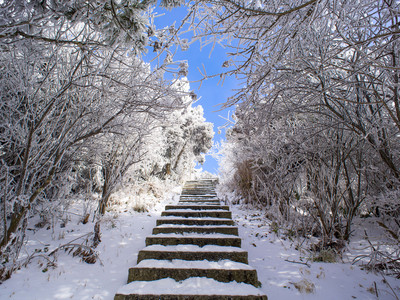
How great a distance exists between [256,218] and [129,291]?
147 inches

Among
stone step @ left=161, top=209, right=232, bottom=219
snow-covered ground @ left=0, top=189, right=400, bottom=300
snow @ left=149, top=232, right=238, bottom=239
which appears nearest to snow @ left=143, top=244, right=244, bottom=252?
snow @ left=149, top=232, right=238, bottom=239

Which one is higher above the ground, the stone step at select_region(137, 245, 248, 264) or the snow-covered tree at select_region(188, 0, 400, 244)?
the snow-covered tree at select_region(188, 0, 400, 244)

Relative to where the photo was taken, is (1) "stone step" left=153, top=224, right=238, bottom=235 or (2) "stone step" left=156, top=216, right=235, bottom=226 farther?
(2) "stone step" left=156, top=216, right=235, bottom=226

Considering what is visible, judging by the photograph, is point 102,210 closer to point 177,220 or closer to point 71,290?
point 177,220

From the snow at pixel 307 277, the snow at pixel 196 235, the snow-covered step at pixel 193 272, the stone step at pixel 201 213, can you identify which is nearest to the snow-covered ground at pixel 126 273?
the snow at pixel 307 277

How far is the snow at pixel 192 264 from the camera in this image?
2852 millimetres

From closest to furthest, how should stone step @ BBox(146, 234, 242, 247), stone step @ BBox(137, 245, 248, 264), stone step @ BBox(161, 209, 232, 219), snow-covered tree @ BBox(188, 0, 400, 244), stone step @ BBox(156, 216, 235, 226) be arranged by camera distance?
1. snow-covered tree @ BBox(188, 0, 400, 244)
2. stone step @ BBox(137, 245, 248, 264)
3. stone step @ BBox(146, 234, 242, 247)
4. stone step @ BBox(156, 216, 235, 226)
5. stone step @ BBox(161, 209, 232, 219)

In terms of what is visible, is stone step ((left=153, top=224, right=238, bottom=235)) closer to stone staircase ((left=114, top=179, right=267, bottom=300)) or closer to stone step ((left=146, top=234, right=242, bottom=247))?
stone staircase ((left=114, top=179, right=267, bottom=300))

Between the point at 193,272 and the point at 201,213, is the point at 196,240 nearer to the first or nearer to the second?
the point at 193,272

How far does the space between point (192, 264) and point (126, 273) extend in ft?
3.21

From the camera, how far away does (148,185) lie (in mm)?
7469

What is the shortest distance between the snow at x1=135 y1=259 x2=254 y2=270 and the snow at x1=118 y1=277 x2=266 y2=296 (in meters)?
0.17

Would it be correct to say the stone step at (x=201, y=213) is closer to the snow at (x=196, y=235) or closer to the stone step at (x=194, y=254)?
the snow at (x=196, y=235)

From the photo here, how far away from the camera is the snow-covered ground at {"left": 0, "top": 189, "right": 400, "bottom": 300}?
252 centimetres
